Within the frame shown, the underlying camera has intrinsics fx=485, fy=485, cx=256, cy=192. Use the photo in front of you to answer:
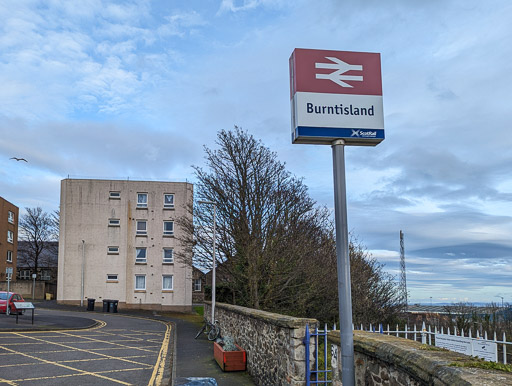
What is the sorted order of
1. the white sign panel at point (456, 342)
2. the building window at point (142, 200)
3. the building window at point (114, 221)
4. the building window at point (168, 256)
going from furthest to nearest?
the building window at point (142, 200), the building window at point (168, 256), the building window at point (114, 221), the white sign panel at point (456, 342)

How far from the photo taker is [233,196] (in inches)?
931

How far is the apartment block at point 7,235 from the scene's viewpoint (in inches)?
2093

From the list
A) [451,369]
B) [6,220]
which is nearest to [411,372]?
[451,369]

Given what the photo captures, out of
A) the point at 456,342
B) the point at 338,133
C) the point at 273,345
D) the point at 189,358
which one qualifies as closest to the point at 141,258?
the point at 189,358

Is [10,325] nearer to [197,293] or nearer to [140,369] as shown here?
[140,369]

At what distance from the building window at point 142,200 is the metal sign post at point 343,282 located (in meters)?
40.8

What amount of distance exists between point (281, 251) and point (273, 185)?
134 inches

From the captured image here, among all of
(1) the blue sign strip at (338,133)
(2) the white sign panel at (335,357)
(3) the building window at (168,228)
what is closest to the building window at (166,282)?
(3) the building window at (168,228)

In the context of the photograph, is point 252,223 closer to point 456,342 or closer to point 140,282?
point 456,342

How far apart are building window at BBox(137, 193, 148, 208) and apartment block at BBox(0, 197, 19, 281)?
60.0 ft

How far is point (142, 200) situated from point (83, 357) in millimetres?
30571

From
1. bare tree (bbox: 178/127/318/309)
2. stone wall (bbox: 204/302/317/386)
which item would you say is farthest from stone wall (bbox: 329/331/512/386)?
bare tree (bbox: 178/127/318/309)

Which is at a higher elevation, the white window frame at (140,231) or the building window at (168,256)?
the white window frame at (140,231)

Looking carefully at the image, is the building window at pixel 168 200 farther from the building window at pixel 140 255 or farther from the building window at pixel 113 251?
the building window at pixel 113 251
